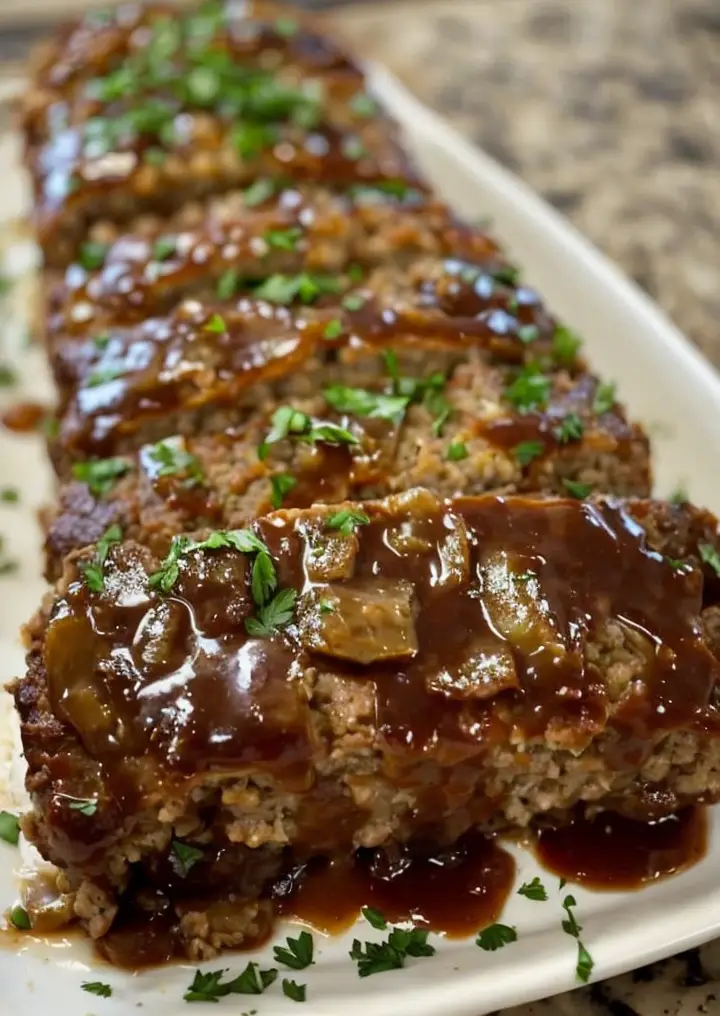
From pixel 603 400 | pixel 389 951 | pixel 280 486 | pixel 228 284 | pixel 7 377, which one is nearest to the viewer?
pixel 389 951

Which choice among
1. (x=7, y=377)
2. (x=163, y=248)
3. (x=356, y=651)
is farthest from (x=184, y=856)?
(x=7, y=377)

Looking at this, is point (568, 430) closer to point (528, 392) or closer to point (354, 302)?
point (528, 392)

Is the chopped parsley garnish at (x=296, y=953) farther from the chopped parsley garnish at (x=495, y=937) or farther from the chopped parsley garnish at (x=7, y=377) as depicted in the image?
the chopped parsley garnish at (x=7, y=377)

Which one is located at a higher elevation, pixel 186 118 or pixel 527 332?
pixel 186 118

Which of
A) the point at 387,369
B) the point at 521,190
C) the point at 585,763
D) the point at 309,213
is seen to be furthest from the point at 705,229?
the point at 585,763

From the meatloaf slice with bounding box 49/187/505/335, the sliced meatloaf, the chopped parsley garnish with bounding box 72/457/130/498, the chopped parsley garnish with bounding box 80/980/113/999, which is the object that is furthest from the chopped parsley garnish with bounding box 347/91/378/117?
the chopped parsley garnish with bounding box 80/980/113/999

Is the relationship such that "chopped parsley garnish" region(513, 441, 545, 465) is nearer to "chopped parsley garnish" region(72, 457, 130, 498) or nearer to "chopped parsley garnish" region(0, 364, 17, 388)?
"chopped parsley garnish" region(72, 457, 130, 498)

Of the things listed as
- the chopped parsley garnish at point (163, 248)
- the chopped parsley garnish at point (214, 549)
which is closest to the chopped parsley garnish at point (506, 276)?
the chopped parsley garnish at point (163, 248)

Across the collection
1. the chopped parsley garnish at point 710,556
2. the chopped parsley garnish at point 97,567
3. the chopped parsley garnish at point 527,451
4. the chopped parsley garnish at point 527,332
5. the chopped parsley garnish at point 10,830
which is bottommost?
the chopped parsley garnish at point 10,830
